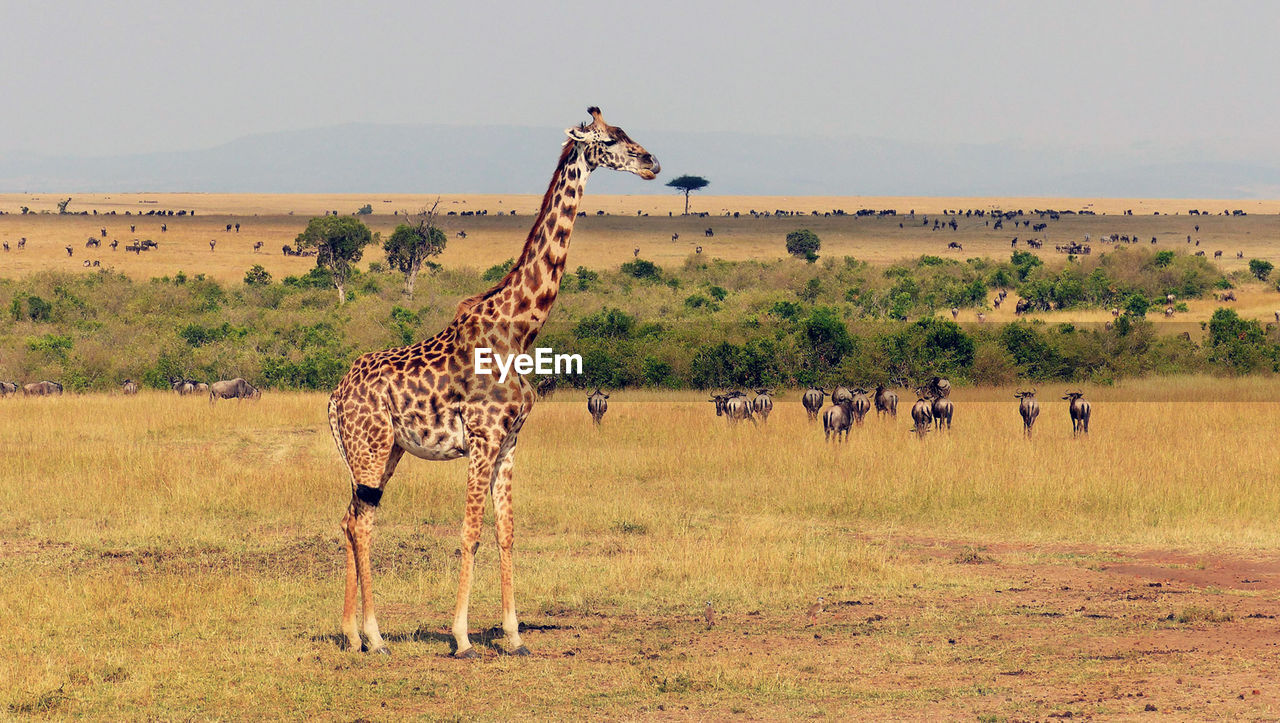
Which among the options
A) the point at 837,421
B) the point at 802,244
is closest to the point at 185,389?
the point at 837,421

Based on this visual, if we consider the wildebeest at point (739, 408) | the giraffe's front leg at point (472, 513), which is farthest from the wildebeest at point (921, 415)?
the giraffe's front leg at point (472, 513)

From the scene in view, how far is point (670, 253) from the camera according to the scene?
339 ft

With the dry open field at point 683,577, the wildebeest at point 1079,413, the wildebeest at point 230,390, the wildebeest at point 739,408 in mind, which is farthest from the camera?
the wildebeest at point 230,390

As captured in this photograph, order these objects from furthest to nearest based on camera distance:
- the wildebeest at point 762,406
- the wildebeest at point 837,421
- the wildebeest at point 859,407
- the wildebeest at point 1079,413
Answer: the wildebeest at point 762,406, the wildebeest at point 859,407, the wildebeest at point 1079,413, the wildebeest at point 837,421

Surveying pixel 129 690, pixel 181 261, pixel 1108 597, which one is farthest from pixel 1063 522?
pixel 181 261

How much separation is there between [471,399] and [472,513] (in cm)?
96

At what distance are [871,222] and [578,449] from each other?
124700mm

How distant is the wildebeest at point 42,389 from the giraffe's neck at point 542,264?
29.4 meters

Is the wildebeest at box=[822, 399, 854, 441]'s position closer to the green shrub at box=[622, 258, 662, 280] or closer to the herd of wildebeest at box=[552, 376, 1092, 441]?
the herd of wildebeest at box=[552, 376, 1092, 441]

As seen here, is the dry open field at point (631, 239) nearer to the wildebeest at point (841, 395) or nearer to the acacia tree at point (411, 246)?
the acacia tree at point (411, 246)

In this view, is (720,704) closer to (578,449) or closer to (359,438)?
(359,438)

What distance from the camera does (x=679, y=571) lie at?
14711 millimetres

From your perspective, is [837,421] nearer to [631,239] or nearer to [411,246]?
[411,246]

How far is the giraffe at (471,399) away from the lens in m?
11.1
